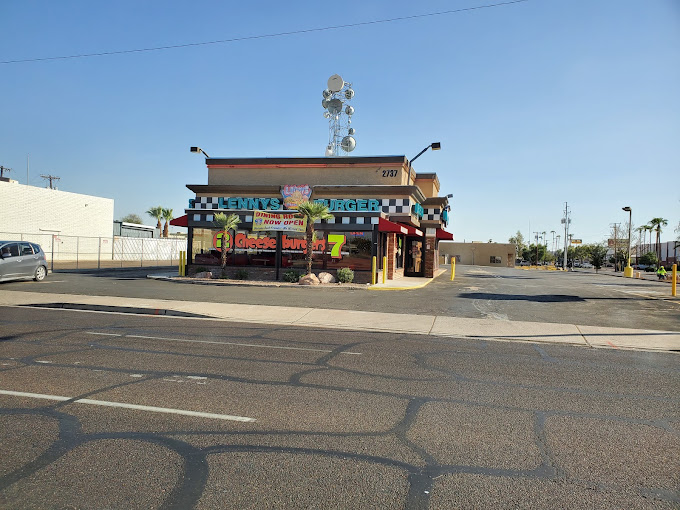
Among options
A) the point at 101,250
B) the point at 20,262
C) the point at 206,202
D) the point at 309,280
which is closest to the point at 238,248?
the point at 206,202

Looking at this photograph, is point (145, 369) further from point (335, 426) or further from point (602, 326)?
point (602, 326)

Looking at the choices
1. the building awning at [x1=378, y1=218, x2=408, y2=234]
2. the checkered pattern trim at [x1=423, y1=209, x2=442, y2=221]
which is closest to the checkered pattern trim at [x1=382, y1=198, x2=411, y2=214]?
the building awning at [x1=378, y1=218, x2=408, y2=234]

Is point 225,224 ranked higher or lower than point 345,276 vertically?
higher

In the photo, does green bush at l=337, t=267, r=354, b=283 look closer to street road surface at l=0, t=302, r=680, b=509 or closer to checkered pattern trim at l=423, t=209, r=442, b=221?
checkered pattern trim at l=423, t=209, r=442, b=221

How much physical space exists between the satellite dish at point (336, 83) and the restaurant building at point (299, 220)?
685 cm

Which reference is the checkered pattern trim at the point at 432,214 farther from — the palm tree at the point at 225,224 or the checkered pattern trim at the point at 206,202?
the palm tree at the point at 225,224

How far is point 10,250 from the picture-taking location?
18.4 m

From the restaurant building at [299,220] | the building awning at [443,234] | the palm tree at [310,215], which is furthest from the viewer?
the building awning at [443,234]

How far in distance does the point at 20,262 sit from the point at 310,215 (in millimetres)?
12302

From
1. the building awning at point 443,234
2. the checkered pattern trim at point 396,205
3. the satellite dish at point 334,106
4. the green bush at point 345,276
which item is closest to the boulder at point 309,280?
the green bush at point 345,276

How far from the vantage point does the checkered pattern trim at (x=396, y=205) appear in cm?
2650

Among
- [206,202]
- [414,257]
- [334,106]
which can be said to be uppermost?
[334,106]

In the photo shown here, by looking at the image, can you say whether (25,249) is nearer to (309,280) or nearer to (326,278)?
(309,280)

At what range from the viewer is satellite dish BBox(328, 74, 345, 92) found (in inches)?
1239
